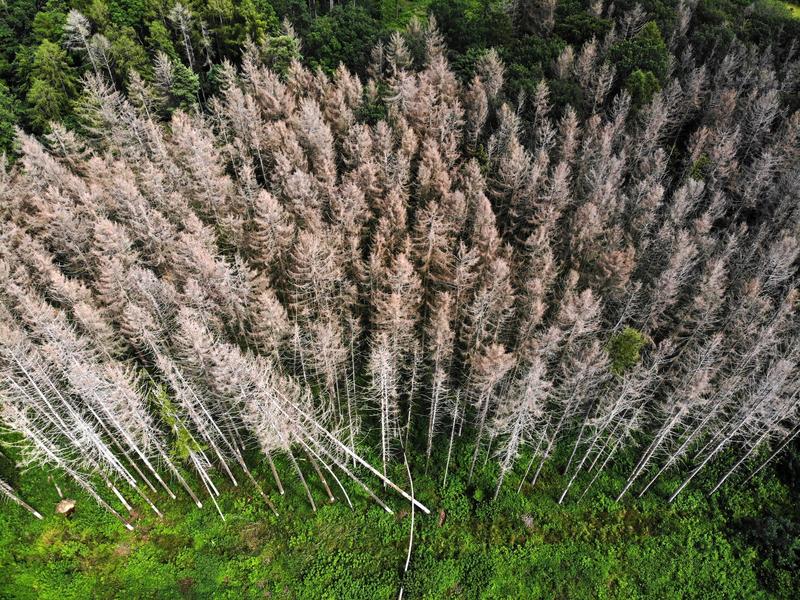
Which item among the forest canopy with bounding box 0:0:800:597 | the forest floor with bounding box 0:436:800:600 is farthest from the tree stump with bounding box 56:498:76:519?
the forest canopy with bounding box 0:0:800:597

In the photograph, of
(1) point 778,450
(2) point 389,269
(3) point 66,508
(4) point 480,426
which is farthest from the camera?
(2) point 389,269

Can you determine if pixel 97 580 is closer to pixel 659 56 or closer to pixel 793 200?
pixel 793 200

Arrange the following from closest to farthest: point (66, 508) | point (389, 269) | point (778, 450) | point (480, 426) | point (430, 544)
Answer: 1. point (430, 544)
2. point (66, 508)
3. point (778, 450)
4. point (480, 426)
5. point (389, 269)

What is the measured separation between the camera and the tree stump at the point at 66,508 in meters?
35.9

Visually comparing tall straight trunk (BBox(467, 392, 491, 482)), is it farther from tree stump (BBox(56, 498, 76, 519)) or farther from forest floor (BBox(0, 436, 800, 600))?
tree stump (BBox(56, 498, 76, 519))

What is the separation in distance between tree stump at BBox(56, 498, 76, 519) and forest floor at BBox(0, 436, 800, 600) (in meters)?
0.38

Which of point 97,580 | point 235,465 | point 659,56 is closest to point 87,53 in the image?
point 235,465

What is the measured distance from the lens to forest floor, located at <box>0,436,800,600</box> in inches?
1310

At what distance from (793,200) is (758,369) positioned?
18.8 metres

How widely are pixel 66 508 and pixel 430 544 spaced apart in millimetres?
23954

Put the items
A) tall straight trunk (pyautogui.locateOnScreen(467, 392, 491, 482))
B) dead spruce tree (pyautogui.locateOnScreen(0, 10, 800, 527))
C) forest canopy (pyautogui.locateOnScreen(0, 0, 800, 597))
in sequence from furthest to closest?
1. tall straight trunk (pyautogui.locateOnScreen(467, 392, 491, 482))
2. forest canopy (pyautogui.locateOnScreen(0, 0, 800, 597))
3. dead spruce tree (pyautogui.locateOnScreen(0, 10, 800, 527))

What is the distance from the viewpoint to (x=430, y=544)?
35031 millimetres

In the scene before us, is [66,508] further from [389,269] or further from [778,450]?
[778,450]

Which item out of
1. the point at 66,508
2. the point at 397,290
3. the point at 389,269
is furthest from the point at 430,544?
the point at 66,508
